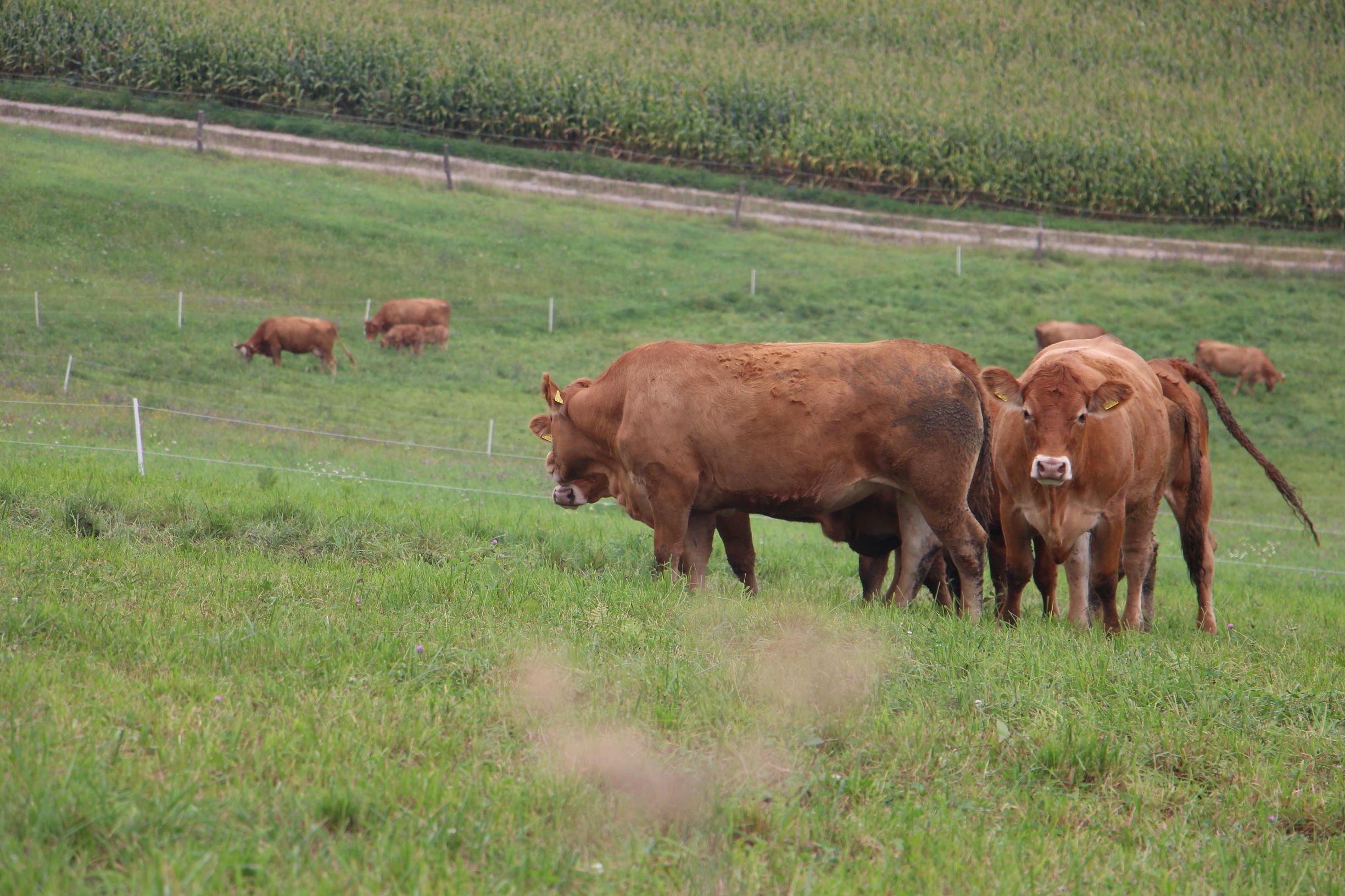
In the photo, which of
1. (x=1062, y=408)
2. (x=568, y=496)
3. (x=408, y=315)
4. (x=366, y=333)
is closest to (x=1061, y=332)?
(x=408, y=315)

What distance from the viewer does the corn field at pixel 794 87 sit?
39844 millimetres

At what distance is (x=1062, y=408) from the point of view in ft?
26.1

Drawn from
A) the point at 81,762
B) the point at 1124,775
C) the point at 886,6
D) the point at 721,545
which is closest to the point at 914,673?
the point at 1124,775

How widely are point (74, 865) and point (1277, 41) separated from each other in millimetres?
65014

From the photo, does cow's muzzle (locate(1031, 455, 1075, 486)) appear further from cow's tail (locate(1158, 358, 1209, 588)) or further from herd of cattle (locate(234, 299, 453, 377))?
herd of cattle (locate(234, 299, 453, 377))

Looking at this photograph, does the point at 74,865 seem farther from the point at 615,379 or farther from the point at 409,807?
the point at 615,379

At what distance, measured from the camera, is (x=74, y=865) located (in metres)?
3.44

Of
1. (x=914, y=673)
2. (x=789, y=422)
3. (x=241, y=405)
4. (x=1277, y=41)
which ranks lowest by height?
(x=241, y=405)

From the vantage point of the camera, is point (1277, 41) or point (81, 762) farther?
point (1277, 41)

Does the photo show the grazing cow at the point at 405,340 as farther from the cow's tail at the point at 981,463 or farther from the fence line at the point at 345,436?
the cow's tail at the point at 981,463

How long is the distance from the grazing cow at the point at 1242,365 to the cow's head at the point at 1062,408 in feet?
65.9

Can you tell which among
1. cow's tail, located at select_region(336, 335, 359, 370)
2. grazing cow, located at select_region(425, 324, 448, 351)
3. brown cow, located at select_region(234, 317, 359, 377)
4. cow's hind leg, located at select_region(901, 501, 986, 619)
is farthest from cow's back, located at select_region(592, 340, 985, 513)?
grazing cow, located at select_region(425, 324, 448, 351)

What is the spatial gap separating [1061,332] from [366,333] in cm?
1573

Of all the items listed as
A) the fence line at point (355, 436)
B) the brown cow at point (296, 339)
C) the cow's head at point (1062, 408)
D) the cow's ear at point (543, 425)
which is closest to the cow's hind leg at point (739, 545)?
the cow's ear at point (543, 425)
